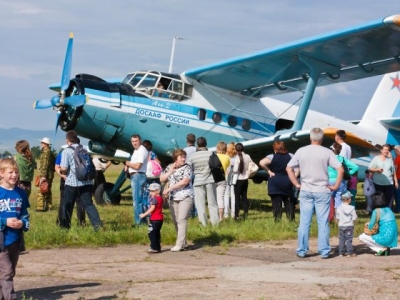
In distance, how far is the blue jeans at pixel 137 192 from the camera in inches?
513

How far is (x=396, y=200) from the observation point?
661 inches

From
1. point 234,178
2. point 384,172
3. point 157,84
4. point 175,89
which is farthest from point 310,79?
point 234,178

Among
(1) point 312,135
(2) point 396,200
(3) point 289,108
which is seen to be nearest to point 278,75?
(3) point 289,108

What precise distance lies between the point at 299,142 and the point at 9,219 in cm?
1132

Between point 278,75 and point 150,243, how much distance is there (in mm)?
9670

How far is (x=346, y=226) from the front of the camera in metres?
9.79

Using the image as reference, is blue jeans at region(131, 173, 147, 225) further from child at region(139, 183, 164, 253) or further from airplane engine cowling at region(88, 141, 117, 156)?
airplane engine cowling at region(88, 141, 117, 156)

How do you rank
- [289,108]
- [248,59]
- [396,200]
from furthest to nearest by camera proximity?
[289,108] < [248,59] < [396,200]

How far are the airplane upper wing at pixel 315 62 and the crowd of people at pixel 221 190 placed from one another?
2.59 metres

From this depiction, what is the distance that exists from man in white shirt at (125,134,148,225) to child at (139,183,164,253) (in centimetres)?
280

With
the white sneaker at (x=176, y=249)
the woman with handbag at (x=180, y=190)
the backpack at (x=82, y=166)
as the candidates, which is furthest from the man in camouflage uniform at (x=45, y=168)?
the white sneaker at (x=176, y=249)

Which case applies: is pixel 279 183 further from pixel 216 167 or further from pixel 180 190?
pixel 180 190

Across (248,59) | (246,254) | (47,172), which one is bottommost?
(246,254)

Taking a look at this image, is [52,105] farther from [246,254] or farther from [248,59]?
[246,254]
